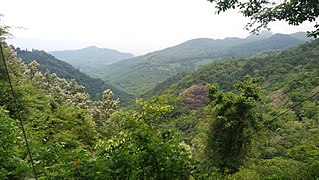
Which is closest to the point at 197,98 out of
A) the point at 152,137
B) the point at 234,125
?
the point at 234,125

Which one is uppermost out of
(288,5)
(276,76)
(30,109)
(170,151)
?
(288,5)

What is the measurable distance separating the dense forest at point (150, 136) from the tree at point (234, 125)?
55 millimetres

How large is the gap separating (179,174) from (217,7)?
4503 mm

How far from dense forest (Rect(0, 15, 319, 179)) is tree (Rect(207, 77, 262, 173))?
0.18 ft

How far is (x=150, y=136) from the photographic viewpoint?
4.49 meters

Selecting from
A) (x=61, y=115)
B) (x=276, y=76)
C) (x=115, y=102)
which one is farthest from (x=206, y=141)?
(x=276, y=76)

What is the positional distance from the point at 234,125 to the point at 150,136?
39.3 ft

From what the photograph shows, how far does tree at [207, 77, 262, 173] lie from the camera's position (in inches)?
609

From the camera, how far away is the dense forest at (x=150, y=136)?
3.89 m

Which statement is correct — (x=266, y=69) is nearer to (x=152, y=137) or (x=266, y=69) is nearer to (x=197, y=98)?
(x=197, y=98)

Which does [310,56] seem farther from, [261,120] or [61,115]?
[61,115]

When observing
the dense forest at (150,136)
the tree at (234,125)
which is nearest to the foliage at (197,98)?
the dense forest at (150,136)

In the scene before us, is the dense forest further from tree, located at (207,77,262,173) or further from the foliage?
the foliage

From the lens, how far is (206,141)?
17.2m
